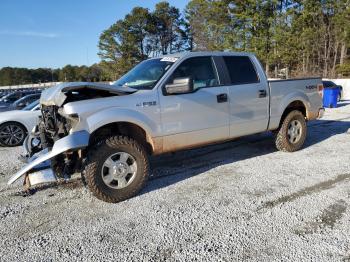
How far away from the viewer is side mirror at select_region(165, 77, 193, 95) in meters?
4.22

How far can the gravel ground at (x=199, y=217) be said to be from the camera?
3002 millimetres

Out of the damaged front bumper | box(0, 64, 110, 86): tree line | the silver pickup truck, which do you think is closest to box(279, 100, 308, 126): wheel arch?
the silver pickup truck

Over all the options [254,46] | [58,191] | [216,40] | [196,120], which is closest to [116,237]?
[58,191]

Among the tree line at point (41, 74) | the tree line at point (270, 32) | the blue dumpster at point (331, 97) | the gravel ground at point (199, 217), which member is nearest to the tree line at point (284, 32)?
the tree line at point (270, 32)

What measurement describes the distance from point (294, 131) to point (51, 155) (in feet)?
15.2

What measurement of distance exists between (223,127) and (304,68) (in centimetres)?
3232

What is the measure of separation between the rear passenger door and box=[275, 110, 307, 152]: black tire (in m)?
0.54

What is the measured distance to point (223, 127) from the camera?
16.7 feet

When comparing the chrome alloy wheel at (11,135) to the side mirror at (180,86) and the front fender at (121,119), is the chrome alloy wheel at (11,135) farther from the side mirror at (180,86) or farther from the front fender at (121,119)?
the side mirror at (180,86)

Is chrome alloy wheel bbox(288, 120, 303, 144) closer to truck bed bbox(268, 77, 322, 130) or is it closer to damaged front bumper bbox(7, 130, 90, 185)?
truck bed bbox(268, 77, 322, 130)

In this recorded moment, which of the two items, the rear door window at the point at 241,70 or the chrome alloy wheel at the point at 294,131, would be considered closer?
the rear door window at the point at 241,70

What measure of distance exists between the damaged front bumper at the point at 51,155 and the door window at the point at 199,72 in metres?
1.56

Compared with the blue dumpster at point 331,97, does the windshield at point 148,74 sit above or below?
above

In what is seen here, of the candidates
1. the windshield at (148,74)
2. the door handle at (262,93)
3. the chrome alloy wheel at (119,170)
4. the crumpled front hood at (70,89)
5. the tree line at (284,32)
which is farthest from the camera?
the tree line at (284,32)
